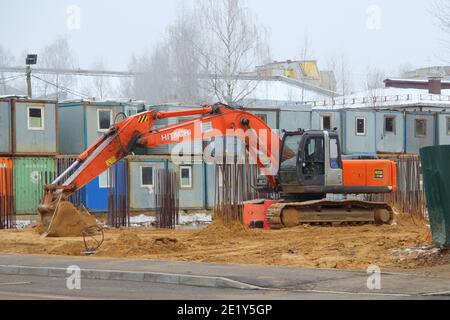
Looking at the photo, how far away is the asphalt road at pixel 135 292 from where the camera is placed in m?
13.6

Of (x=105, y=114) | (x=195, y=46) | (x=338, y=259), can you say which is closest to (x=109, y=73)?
(x=195, y=46)

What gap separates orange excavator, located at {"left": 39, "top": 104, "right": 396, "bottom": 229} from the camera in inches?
1088

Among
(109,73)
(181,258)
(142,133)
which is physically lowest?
(181,258)

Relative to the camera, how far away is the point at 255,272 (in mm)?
16734

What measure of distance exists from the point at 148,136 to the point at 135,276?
37.3ft

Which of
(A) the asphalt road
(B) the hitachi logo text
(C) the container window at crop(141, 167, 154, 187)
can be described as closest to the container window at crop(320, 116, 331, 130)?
(C) the container window at crop(141, 167, 154, 187)

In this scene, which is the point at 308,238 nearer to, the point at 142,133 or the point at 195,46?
the point at 142,133

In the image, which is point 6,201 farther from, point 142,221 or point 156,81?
point 156,81

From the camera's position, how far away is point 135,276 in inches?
662

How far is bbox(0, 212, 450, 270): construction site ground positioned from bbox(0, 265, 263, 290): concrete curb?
10.2ft

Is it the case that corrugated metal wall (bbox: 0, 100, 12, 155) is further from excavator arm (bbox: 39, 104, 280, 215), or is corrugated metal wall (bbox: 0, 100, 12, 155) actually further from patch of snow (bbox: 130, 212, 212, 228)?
excavator arm (bbox: 39, 104, 280, 215)

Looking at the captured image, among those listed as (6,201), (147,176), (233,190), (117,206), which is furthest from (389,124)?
(6,201)
